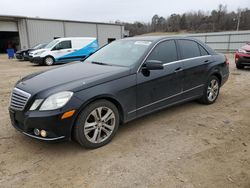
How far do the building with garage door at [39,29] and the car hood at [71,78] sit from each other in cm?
2679

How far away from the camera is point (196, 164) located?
2.71m

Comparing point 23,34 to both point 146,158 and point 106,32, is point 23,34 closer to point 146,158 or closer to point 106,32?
point 106,32

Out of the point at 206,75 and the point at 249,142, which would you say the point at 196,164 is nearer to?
the point at 249,142

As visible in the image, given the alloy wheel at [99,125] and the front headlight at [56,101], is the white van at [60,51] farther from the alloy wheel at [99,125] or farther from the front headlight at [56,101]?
the front headlight at [56,101]

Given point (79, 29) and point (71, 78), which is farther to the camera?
point (79, 29)

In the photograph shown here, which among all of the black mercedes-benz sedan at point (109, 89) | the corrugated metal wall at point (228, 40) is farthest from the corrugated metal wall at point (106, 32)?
the black mercedes-benz sedan at point (109, 89)

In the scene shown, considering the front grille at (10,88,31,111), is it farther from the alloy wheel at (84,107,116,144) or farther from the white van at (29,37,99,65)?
the white van at (29,37,99,65)

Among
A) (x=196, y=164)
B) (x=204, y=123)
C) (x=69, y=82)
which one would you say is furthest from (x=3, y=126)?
(x=204, y=123)

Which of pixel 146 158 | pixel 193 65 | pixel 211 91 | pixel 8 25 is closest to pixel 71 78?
pixel 146 158

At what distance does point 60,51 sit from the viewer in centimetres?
1456

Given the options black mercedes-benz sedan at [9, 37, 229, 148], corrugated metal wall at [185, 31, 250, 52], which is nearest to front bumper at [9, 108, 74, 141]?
black mercedes-benz sedan at [9, 37, 229, 148]

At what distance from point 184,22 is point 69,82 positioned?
73.6 meters

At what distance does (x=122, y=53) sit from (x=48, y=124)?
190cm

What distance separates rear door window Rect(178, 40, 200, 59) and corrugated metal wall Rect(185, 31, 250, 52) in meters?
22.8
